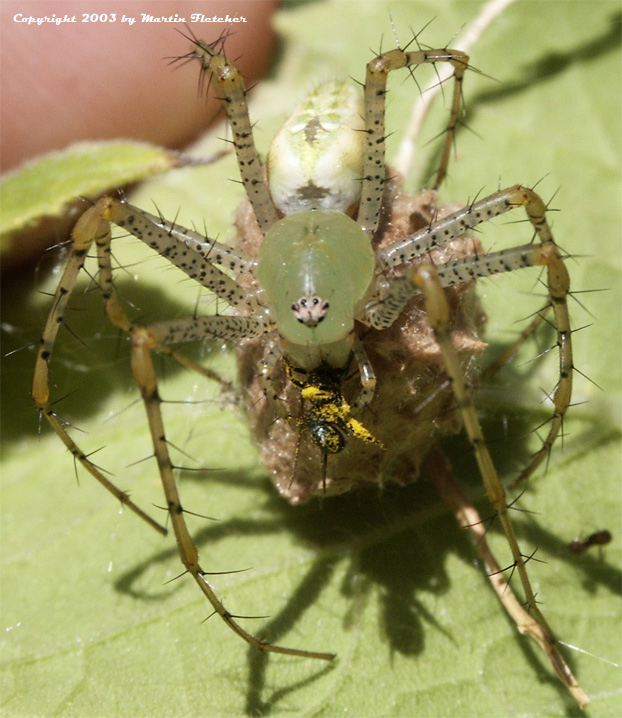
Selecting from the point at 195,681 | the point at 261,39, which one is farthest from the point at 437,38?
the point at 195,681

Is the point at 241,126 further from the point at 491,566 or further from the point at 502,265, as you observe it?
the point at 491,566

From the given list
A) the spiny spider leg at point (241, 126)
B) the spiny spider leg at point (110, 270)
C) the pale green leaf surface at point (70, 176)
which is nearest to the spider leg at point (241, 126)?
the spiny spider leg at point (241, 126)

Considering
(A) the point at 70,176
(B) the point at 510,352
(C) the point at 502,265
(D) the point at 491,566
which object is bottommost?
(D) the point at 491,566

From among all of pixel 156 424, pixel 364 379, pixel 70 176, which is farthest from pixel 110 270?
pixel 364 379

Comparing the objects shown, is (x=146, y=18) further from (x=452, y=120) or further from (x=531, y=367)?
(x=531, y=367)

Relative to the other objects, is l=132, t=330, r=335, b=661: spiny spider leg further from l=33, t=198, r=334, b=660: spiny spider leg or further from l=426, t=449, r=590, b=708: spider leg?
l=426, t=449, r=590, b=708: spider leg
